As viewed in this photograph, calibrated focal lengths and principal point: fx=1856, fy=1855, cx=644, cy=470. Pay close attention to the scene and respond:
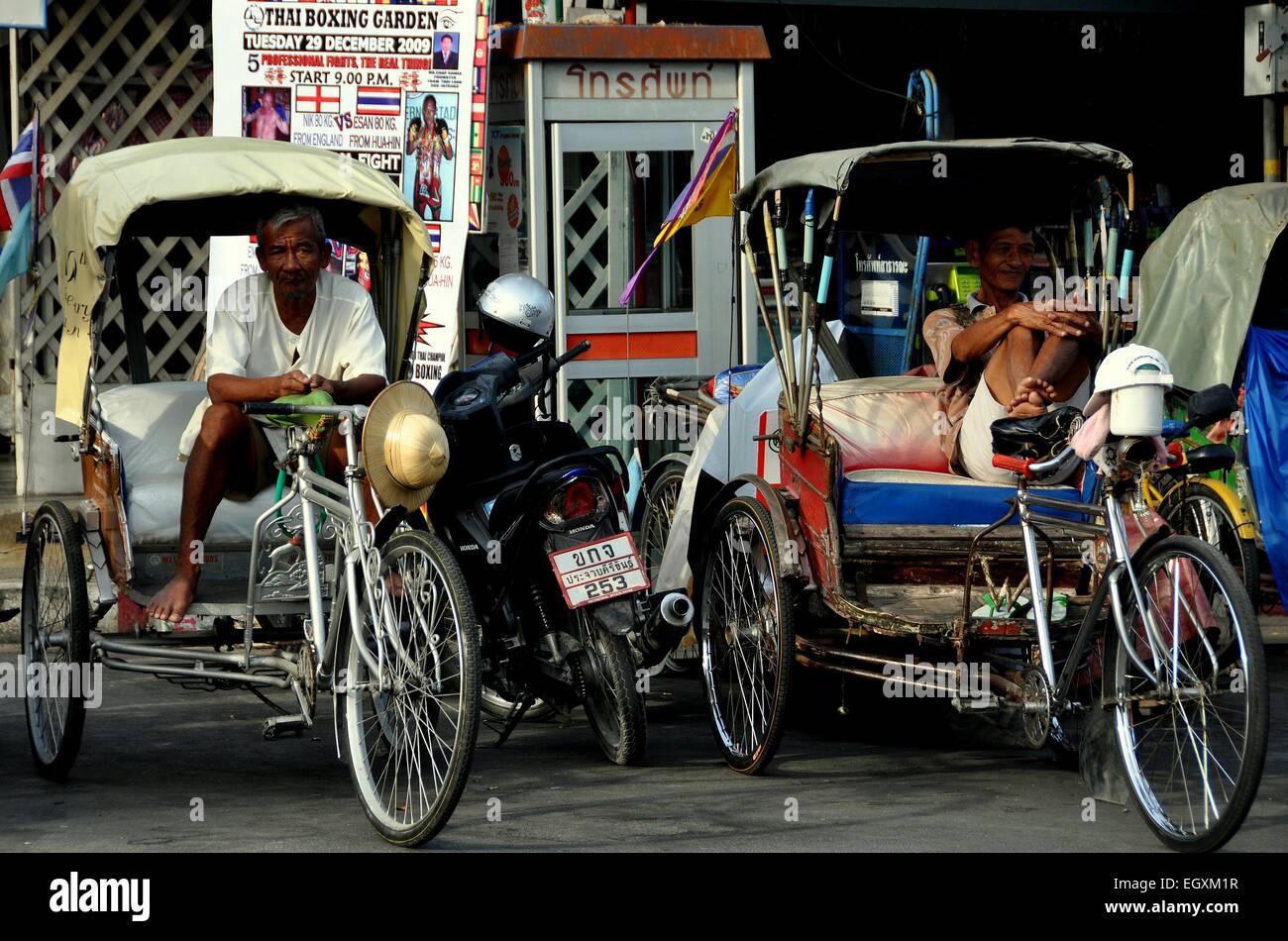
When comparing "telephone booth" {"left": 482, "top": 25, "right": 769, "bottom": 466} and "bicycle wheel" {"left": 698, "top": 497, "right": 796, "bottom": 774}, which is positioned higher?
"telephone booth" {"left": 482, "top": 25, "right": 769, "bottom": 466}

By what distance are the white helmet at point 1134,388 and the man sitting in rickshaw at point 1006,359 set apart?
1.19 meters

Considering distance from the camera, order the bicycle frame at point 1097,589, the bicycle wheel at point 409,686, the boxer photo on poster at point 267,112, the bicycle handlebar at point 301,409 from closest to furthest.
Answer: the bicycle wheel at point 409,686, the bicycle frame at point 1097,589, the bicycle handlebar at point 301,409, the boxer photo on poster at point 267,112

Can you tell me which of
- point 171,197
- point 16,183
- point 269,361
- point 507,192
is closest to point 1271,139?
point 507,192

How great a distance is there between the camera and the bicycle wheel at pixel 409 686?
4664 mm

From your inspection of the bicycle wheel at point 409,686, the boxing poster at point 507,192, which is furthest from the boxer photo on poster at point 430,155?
the bicycle wheel at point 409,686

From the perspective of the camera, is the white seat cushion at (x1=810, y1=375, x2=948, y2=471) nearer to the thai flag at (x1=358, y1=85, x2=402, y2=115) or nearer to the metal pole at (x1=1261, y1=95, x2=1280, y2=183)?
the thai flag at (x1=358, y1=85, x2=402, y2=115)

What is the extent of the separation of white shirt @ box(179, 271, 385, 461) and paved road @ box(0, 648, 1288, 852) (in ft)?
3.68

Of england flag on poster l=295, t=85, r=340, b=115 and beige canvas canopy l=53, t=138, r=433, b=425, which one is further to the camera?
england flag on poster l=295, t=85, r=340, b=115

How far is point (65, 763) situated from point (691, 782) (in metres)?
1.93

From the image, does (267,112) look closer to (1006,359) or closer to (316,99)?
Result: (316,99)

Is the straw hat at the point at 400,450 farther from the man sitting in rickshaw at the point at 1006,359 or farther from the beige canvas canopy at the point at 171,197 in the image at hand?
the man sitting in rickshaw at the point at 1006,359

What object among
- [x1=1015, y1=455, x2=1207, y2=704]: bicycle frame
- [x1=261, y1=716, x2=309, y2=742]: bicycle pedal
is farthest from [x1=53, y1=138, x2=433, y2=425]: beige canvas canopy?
[x1=1015, y1=455, x2=1207, y2=704]: bicycle frame

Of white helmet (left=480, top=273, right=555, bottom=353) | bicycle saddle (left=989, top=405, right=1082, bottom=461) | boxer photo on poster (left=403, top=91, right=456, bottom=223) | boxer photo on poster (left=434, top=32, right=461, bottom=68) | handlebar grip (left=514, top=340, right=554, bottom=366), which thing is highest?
boxer photo on poster (left=434, top=32, right=461, bottom=68)

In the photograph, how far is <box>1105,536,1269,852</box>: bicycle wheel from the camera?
4.39m
